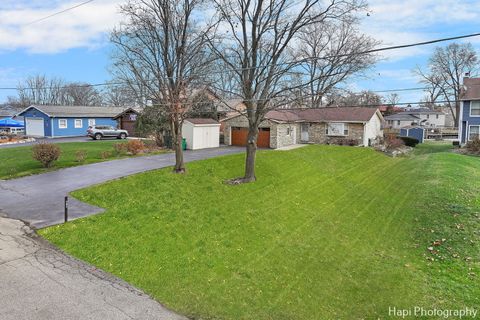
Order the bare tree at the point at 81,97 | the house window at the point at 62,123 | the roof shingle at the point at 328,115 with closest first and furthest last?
the roof shingle at the point at 328,115
the house window at the point at 62,123
the bare tree at the point at 81,97

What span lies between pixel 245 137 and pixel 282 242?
21.9 metres

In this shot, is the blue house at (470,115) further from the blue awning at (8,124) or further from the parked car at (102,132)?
the blue awning at (8,124)

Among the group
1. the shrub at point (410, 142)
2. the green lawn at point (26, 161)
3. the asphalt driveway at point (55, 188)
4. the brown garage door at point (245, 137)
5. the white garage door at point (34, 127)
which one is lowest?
the asphalt driveway at point (55, 188)

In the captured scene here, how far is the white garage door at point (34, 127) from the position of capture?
4016cm

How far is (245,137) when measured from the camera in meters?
32.1

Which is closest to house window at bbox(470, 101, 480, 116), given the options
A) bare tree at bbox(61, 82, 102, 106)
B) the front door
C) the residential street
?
the front door

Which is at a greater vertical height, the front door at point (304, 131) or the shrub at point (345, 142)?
the front door at point (304, 131)

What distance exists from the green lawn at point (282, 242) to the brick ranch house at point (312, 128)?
1284cm

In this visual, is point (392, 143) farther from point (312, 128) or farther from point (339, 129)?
point (312, 128)

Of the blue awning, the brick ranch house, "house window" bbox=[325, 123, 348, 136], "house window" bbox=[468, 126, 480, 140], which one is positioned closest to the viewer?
the brick ranch house

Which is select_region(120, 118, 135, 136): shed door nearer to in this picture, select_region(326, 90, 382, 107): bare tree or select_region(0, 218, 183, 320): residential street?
select_region(326, 90, 382, 107): bare tree

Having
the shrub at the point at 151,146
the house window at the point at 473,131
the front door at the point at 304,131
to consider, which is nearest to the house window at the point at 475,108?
the house window at the point at 473,131

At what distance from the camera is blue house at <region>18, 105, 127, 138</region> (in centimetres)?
3925

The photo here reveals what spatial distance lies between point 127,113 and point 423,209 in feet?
114
